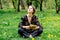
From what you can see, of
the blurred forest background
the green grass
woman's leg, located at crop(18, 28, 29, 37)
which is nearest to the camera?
woman's leg, located at crop(18, 28, 29, 37)

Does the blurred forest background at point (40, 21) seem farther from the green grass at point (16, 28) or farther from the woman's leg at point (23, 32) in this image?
the woman's leg at point (23, 32)

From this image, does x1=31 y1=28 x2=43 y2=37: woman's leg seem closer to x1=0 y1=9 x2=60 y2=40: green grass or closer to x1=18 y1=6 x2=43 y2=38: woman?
x1=18 y1=6 x2=43 y2=38: woman

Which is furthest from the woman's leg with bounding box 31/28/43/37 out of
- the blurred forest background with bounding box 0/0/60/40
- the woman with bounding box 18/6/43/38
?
the blurred forest background with bounding box 0/0/60/40

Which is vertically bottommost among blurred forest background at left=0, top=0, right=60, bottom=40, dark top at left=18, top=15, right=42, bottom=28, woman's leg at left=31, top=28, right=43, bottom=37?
blurred forest background at left=0, top=0, right=60, bottom=40

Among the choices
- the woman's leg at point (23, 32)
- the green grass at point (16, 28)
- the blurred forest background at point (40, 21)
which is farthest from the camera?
the blurred forest background at point (40, 21)

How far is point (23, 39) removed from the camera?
350 inches

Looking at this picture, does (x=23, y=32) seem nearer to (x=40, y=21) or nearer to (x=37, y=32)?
(x=37, y=32)

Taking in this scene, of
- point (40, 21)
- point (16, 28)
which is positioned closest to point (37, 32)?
point (16, 28)

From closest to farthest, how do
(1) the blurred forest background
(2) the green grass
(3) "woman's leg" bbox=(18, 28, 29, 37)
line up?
(3) "woman's leg" bbox=(18, 28, 29, 37) < (2) the green grass < (1) the blurred forest background

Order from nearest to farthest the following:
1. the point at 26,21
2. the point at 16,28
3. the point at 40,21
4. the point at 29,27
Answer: the point at 29,27 → the point at 26,21 → the point at 16,28 → the point at 40,21

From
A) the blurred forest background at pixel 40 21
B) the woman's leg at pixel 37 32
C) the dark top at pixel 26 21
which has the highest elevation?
the dark top at pixel 26 21

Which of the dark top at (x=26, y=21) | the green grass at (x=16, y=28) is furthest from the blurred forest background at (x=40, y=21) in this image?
the dark top at (x=26, y=21)

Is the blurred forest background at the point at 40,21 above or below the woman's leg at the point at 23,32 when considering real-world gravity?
below

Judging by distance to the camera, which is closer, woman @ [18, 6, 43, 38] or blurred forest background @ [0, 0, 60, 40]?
woman @ [18, 6, 43, 38]
